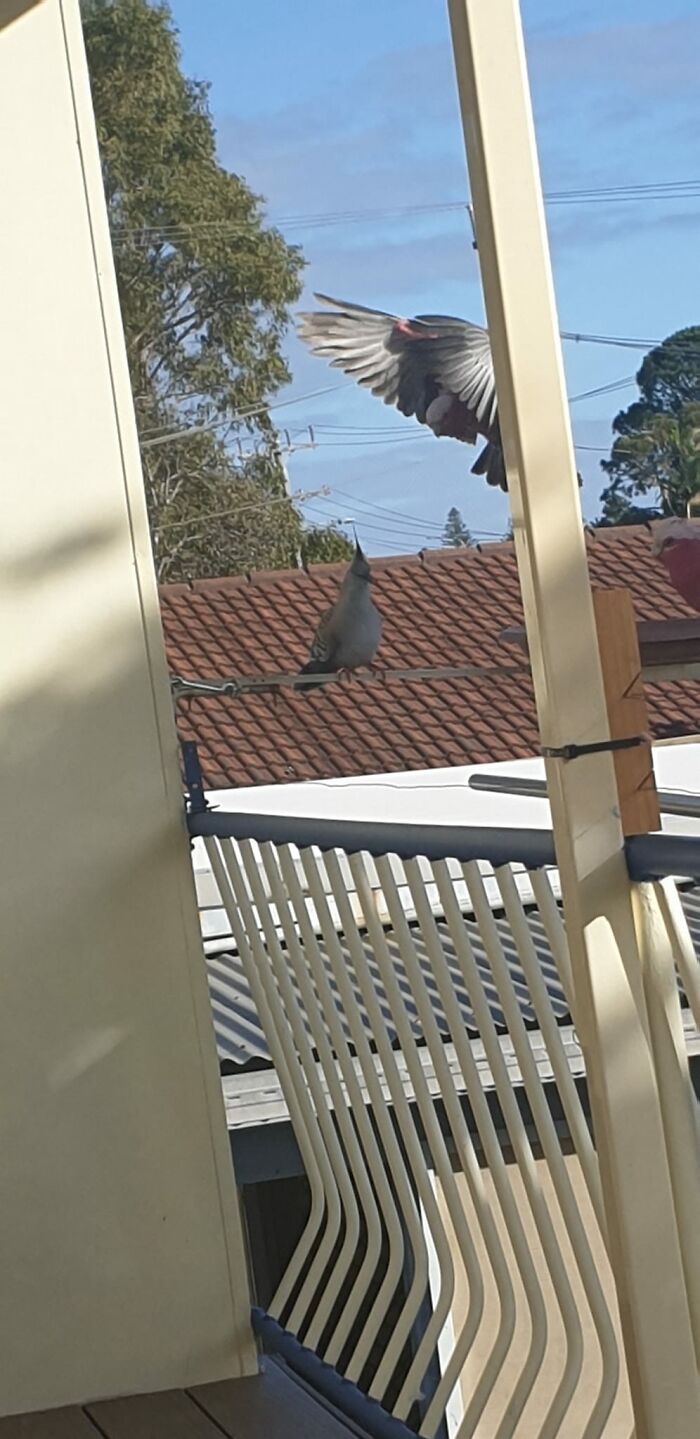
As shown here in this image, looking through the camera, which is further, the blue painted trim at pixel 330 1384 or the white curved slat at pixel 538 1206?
the blue painted trim at pixel 330 1384

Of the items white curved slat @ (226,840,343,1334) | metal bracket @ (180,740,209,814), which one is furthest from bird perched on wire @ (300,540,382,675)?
white curved slat @ (226,840,343,1334)

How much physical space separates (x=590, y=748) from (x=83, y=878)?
1253 mm

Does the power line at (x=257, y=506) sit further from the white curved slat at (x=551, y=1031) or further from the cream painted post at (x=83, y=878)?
the white curved slat at (x=551, y=1031)

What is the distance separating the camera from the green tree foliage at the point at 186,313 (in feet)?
16.3

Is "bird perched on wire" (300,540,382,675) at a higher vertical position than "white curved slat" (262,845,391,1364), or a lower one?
higher

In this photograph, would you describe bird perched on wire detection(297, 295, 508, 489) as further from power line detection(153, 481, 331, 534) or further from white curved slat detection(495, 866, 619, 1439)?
white curved slat detection(495, 866, 619, 1439)

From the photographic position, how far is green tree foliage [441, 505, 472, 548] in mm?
6898

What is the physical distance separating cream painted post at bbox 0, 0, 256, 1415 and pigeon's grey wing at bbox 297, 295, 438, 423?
139 inches

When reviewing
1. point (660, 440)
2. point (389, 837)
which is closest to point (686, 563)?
point (389, 837)

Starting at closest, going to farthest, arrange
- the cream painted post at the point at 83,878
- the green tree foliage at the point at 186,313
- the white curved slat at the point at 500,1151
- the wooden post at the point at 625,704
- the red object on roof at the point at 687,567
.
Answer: the wooden post at the point at 625,704 → the white curved slat at the point at 500,1151 → the cream painted post at the point at 83,878 → the red object on roof at the point at 687,567 → the green tree foliage at the point at 186,313

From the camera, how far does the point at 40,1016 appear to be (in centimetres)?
256

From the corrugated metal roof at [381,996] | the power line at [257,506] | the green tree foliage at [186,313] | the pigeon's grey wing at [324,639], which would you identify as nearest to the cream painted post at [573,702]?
the corrugated metal roof at [381,996]

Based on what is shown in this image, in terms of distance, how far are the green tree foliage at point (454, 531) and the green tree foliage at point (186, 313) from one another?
1162mm

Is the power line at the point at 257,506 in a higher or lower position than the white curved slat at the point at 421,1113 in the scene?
higher
